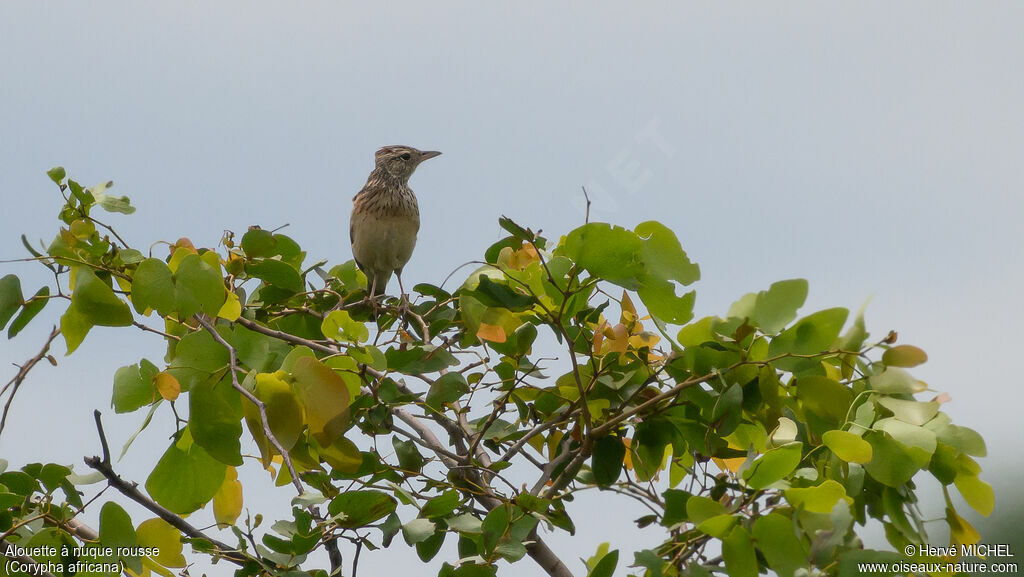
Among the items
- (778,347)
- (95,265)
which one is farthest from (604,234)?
(95,265)

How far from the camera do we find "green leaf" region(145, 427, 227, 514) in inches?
82.7

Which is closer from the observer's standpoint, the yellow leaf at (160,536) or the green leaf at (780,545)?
the green leaf at (780,545)

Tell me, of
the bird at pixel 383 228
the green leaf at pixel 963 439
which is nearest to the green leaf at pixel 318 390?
the green leaf at pixel 963 439

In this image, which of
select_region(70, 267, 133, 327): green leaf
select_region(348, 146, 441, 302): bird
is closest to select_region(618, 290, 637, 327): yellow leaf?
select_region(70, 267, 133, 327): green leaf

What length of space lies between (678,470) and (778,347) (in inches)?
28.9

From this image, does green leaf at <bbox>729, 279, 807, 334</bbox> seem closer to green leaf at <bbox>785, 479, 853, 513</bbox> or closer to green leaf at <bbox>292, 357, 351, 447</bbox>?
green leaf at <bbox>785, 479, 853, 513</bbox>

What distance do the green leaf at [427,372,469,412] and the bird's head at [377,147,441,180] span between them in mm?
4246

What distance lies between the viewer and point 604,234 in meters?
1.84

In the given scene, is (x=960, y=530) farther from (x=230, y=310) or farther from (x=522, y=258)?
(x=230, y=310)

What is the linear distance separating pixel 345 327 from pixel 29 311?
87 centimetres

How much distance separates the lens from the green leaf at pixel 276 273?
8.95 ft

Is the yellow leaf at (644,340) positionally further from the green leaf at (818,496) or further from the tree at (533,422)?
the green leaf at (818,496)

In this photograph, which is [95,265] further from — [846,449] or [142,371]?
[846,449]

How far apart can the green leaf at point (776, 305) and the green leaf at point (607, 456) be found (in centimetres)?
54
